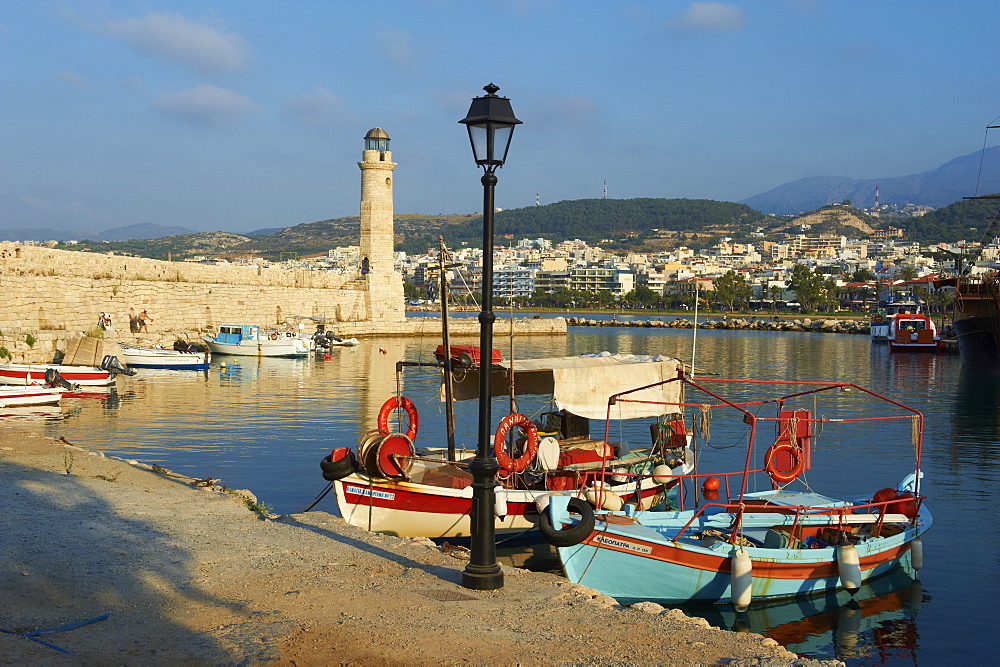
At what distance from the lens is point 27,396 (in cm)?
2316

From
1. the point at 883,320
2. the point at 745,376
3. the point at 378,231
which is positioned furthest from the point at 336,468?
the point at 883,320

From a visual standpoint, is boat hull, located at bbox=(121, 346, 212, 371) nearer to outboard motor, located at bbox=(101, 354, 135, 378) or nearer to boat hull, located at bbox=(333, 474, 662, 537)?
outboard motor, located at bbox=(101, 354, 135, 378)

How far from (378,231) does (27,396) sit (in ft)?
112

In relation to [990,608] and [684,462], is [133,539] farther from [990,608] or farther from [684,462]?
[990,608]

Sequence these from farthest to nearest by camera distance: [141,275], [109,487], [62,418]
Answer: [141,275]
[62,418]
[109,487]

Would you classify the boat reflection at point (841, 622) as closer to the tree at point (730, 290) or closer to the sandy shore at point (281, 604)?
the sandy shore at point (281, 604)

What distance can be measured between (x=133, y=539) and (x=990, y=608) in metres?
9.52

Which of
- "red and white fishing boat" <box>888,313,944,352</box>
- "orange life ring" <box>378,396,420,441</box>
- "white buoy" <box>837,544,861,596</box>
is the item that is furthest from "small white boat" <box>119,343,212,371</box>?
"red and white fishing boat" <box>888,313,944,352</box>

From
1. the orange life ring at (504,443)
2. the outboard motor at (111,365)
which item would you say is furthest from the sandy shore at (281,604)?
the outboard motor at (111,365)

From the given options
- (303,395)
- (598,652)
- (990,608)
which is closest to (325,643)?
(598,652)

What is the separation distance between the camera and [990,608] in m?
10.4

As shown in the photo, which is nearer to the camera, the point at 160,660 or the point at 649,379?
the point at 160,660

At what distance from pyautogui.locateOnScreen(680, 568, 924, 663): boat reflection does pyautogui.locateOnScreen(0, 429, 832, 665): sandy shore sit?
2275 mm

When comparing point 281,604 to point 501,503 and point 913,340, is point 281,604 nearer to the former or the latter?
point 501,503
